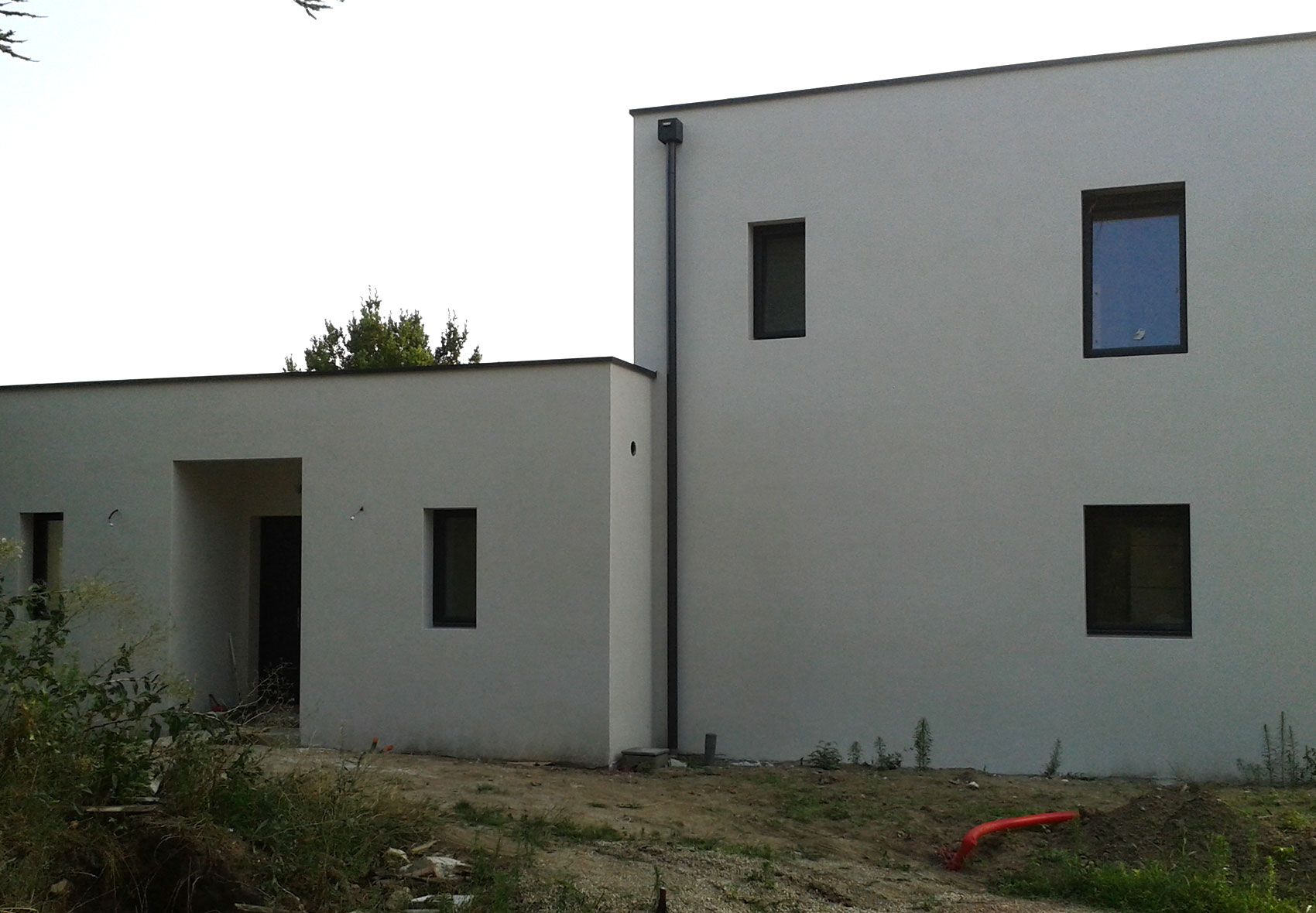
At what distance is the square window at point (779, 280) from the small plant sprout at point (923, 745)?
12.3ft

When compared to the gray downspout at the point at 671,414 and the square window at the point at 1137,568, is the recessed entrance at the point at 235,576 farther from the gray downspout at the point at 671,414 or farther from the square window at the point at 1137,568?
the square window at the point at 1137,568

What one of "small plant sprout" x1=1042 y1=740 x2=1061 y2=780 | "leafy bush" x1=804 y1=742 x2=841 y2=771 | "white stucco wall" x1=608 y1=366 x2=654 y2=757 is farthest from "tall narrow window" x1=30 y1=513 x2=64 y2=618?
"small plant sprout" x1=1042 y1=740 x2=1061 y2=780

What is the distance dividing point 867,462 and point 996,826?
406 cm

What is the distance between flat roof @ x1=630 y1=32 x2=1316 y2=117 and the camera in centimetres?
1037

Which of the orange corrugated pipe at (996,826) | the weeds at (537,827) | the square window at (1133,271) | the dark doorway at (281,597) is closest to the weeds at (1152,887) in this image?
the orange corrugated pipe at (996,826)

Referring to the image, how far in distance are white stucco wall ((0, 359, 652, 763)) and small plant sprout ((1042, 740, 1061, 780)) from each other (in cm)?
350

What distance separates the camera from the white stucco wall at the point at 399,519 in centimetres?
1089

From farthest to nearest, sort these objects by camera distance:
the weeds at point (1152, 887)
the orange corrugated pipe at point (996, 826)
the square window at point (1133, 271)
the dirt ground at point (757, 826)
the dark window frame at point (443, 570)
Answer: the dark window frame at point (443, 570) → the square window at point (1133, 271) → the orange corrugated pipe at point (996, 826) → the dirt ground at point (757, 826) → the weeds at point (1152, 887)

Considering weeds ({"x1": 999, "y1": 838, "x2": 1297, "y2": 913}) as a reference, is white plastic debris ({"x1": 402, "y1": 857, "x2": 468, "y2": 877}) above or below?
above

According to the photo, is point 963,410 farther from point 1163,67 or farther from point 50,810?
point 50,810

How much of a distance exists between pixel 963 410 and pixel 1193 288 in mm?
2115

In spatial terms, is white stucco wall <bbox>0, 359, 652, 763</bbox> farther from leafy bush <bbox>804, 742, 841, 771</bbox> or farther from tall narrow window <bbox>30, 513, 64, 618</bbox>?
leafy bush <bbox>804, 742, 841, 771</bbox>

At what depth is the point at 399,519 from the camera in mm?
11422

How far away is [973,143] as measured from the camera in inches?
436
